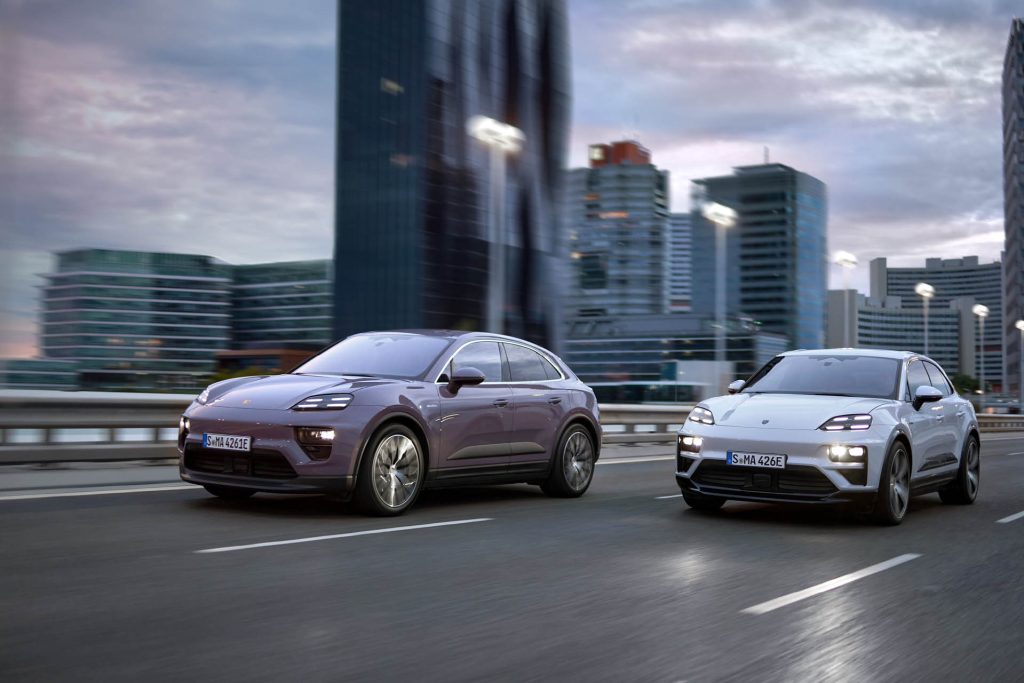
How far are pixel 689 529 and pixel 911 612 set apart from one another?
3030 millimetres

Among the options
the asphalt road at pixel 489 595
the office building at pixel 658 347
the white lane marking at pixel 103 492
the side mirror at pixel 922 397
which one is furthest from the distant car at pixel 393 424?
the office building at pixel 658 347

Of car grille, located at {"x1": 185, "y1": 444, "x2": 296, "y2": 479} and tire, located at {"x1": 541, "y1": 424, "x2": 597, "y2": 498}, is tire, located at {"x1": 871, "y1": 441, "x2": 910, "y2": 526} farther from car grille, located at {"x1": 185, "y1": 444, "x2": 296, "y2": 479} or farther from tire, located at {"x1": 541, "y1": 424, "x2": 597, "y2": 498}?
car grille, located at {"x1": 185, "y1": 444, "x2": 296, "y2": 479}

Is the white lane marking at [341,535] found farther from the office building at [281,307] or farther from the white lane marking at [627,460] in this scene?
→ the office building at [281,307]

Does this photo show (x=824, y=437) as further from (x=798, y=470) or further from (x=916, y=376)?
(x=916, y=376)

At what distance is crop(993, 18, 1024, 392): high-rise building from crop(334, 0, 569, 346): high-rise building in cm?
7723

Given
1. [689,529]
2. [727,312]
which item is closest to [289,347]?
[727,312]

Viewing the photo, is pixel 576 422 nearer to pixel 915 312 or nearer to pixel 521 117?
pixel 521 117

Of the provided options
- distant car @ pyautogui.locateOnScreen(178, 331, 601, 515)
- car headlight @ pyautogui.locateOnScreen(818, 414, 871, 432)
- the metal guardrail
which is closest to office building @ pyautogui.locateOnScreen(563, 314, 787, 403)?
the metal guardrail

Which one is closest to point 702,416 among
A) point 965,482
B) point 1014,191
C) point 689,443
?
point 689,443

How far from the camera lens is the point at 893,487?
9.01 m

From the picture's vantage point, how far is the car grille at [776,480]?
8609 mm

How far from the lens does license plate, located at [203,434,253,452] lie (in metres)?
8.13

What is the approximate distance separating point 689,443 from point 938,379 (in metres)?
3.51

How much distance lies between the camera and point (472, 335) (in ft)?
32.8
